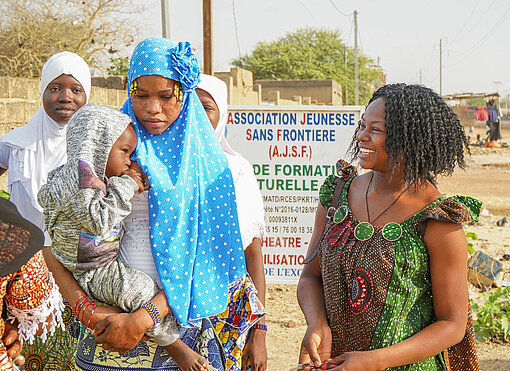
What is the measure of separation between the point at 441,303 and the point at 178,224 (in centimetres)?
92

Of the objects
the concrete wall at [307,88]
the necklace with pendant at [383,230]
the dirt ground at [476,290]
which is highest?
the concrete wall at [307,88]

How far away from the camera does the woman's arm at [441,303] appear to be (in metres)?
2.02

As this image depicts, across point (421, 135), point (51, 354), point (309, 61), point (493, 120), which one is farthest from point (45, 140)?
point (309, 61)

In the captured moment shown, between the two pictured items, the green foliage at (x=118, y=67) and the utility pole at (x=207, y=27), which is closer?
the utility pole at (x=207, y=27)

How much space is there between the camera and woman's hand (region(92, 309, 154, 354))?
2.08m

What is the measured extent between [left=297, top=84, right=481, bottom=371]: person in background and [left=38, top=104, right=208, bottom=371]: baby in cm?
60

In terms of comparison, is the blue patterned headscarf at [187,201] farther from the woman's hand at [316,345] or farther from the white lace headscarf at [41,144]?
the white lace headscarf at [41,144]

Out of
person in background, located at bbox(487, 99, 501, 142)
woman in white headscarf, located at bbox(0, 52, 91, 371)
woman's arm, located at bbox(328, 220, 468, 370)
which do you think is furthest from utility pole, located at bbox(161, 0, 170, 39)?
person in background, located at bbox(487, 99, 501, 142)

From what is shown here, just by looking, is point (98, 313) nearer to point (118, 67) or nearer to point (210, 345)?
point (210, 345)

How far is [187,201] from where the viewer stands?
2.27m

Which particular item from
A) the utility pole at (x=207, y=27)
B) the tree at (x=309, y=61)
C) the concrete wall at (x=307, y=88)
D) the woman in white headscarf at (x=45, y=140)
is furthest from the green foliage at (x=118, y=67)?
the tree at (x=309, y=61)

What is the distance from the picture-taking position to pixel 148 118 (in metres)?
2.34

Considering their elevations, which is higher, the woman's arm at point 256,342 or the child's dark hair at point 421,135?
the child's dark hair at point 421,135

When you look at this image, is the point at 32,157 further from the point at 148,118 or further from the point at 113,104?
the point at 113,104
